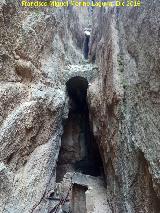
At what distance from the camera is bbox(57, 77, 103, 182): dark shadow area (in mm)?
11570

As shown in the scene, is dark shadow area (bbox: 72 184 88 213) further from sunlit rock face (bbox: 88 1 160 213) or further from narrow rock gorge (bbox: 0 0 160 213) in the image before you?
sunlit rock face (bbox: 88 1 160 213)

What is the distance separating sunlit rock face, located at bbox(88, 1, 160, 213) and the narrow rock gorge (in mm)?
24

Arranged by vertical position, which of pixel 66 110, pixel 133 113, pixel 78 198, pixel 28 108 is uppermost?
pixel 66 110

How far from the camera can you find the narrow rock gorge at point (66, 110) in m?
5.37

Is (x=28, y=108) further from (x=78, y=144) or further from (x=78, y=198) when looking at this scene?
(x=78, y=144)

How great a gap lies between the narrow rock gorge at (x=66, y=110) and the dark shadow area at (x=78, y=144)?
1604 mm

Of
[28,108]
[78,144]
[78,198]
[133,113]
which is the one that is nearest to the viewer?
[133,113]

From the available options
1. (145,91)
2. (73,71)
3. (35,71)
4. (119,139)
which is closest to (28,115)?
(35,71)

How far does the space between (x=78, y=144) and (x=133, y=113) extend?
6749 millimetres

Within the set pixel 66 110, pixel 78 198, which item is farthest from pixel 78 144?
pixel 78 198

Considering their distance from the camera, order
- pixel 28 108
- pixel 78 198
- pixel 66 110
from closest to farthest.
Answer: pixel 28 108, pixel 78 198, pixel 66 110

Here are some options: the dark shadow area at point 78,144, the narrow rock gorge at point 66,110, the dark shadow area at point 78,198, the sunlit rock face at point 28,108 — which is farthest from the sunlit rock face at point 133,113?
the dark shadow area at point 78,144

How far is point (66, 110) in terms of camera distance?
9.52 meters

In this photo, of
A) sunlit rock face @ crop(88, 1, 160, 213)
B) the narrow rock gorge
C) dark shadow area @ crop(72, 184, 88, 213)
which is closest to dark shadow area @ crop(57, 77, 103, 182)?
the narrow rock gorge
